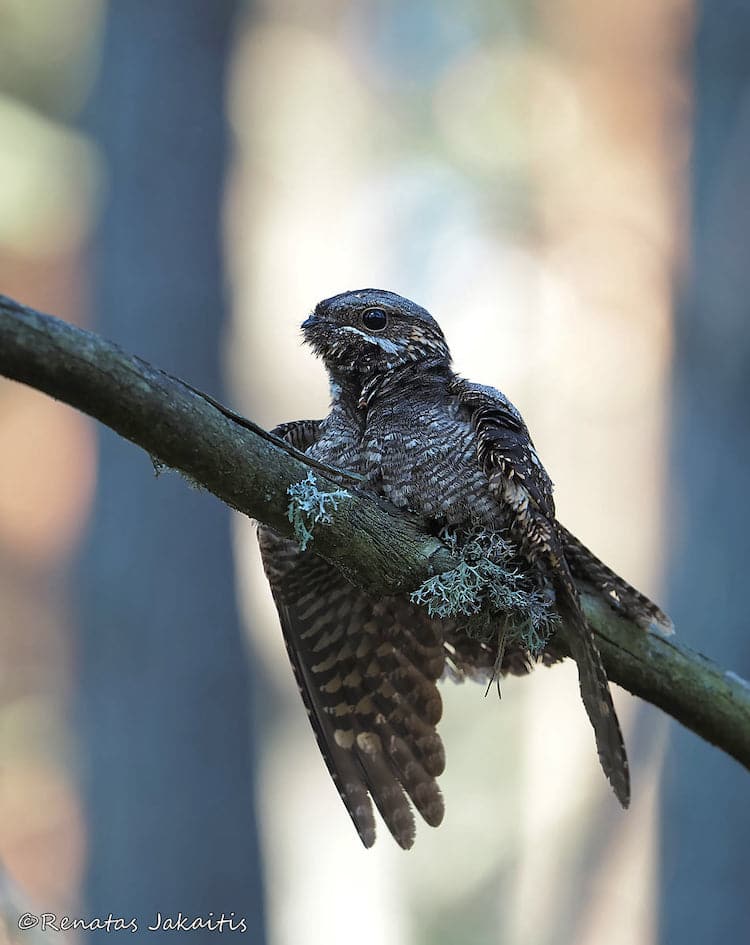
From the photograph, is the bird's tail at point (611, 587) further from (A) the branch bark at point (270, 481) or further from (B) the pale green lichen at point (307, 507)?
(B) the pale green lichen at point (307, 507)

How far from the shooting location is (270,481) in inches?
101

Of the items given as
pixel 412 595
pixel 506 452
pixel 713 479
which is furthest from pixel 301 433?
pixel 713 479

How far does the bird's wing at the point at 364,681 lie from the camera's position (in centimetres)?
348

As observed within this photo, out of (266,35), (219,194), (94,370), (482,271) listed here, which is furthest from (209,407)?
(482,271)

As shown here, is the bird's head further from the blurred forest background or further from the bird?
the blurred forest background

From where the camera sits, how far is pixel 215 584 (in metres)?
6.52

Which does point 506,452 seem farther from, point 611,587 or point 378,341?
point 378,341

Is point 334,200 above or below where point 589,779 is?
above

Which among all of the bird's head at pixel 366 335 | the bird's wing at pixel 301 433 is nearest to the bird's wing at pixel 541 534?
the bird's head at pixel 366 335

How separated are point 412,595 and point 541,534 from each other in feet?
1.37

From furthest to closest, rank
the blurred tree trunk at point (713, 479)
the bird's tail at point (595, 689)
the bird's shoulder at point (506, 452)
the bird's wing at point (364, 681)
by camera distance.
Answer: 1. the blurred tree trunk at point (713, 479)
2. the bird's wing at point (364, 681)
3. the bird's shoulder at point (506, 452)
4. the bird's tail at point (595, 689)

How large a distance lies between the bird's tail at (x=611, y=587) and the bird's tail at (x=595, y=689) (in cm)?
A: 24

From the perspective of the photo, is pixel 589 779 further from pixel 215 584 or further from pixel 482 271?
pixel 482 271

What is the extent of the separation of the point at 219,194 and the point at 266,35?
1815 millimetres
